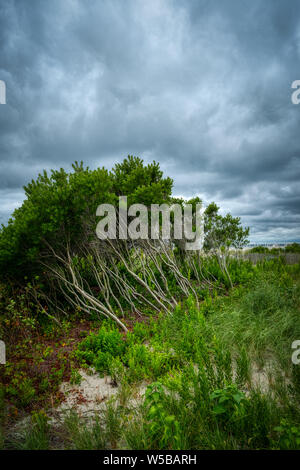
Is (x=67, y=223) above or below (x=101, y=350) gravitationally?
above

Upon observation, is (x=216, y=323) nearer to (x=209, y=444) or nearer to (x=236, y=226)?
(x=209, y=444)

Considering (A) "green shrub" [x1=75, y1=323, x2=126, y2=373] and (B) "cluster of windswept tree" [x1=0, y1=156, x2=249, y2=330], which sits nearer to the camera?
(A) "green shrub" [x1=75, y1=323, x2=126, y2=373]

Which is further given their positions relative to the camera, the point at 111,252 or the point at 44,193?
the point at 111,252

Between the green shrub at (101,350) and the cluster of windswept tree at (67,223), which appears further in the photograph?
the cluster of windswept tree at (67,223)

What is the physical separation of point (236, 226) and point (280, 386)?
26.8 feet

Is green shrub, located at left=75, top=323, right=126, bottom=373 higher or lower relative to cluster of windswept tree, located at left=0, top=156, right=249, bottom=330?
lower

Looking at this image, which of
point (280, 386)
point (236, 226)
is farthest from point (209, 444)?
point (236, 226)

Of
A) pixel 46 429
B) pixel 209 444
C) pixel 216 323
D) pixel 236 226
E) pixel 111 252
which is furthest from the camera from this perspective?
pixel 236 226

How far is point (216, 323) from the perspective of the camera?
5.54 m

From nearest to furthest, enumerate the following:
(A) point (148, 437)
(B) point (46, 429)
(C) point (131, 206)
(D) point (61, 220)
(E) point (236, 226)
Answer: (A) point (148, 437) → (B) point (46, 429) → (D) point (61, 220) → (C) point (131, 206) → (E) point (236, 226)

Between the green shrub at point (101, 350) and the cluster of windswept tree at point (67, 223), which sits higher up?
the cluster of windswept tree at point (67, 223)

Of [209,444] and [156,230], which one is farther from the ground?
[156,230]

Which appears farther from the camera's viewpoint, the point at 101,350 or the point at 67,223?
the point at 67,223

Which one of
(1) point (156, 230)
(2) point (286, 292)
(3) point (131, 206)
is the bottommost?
(2) point (286, 292)
